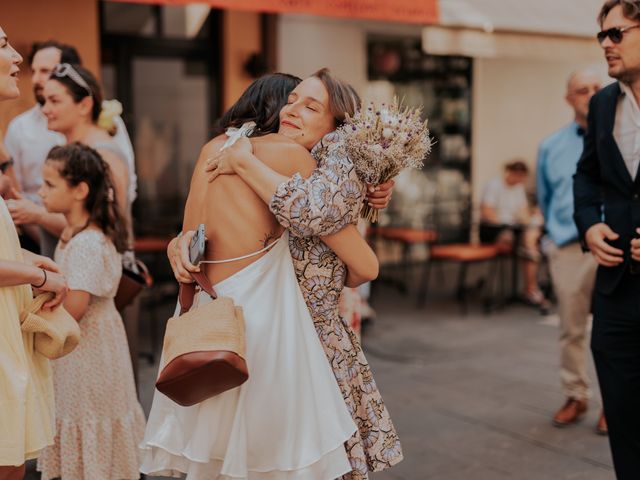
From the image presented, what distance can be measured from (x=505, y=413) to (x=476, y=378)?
0.87 m

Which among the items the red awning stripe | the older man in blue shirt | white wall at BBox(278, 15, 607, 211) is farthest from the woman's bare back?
white wall at BBox(278, 15, 607, 211)

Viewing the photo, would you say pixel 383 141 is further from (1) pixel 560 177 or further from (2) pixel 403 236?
A: (2) pixel 403 236

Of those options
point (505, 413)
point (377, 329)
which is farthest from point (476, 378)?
point (377, 329)

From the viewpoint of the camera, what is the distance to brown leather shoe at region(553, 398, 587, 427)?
203 inches

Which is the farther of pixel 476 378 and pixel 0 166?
pixel 476 378

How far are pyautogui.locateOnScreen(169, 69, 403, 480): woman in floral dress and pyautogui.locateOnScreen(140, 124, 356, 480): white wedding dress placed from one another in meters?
0.13

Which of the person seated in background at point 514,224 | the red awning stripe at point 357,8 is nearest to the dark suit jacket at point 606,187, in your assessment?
the red awning stripe at point 357,8

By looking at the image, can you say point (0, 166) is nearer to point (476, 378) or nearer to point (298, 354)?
point (298, 354)

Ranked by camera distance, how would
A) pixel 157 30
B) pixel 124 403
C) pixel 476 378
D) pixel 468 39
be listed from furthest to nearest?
pixel 157 30, pixel 468 39, pixel 476 378, pixel 124 403

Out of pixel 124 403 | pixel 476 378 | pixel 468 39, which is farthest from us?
pixel 468 39

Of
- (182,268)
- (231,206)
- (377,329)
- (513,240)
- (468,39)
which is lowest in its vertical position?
(377,329)

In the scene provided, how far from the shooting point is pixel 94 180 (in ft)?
12.3

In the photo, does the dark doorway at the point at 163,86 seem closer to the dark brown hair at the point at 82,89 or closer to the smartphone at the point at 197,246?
the dark brown hair at the point at 82,89

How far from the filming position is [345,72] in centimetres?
1034
